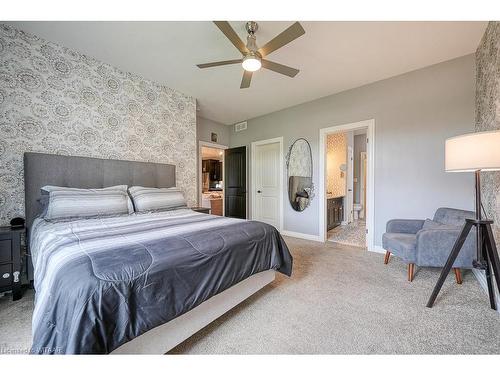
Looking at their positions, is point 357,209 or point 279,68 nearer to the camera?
point 279,68

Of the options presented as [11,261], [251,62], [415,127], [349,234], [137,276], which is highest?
[251,62]

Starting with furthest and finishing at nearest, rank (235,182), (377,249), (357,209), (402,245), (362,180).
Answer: (362,180) → (357,209) → (235,182) → (377,249) → (402,245)

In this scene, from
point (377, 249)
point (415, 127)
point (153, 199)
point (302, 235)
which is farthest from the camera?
point (302, 235)

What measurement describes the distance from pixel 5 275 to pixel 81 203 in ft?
2.66

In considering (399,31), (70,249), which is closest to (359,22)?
(399,31)

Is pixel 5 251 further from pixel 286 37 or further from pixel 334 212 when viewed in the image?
pixel 334 212

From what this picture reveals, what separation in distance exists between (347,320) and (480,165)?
1.45 meters

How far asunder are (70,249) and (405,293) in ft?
8.81

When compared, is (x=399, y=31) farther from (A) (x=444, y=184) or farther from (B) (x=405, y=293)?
(B) (x=405, y=293)

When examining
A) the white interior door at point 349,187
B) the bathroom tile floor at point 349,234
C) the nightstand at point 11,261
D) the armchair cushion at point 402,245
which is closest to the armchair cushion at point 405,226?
the armchair cushion at point 402,245

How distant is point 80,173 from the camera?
2.44 m

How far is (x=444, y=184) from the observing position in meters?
2.64

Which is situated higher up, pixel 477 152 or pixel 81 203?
pixel 477 152

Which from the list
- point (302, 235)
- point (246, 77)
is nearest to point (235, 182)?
point (302, 235)
